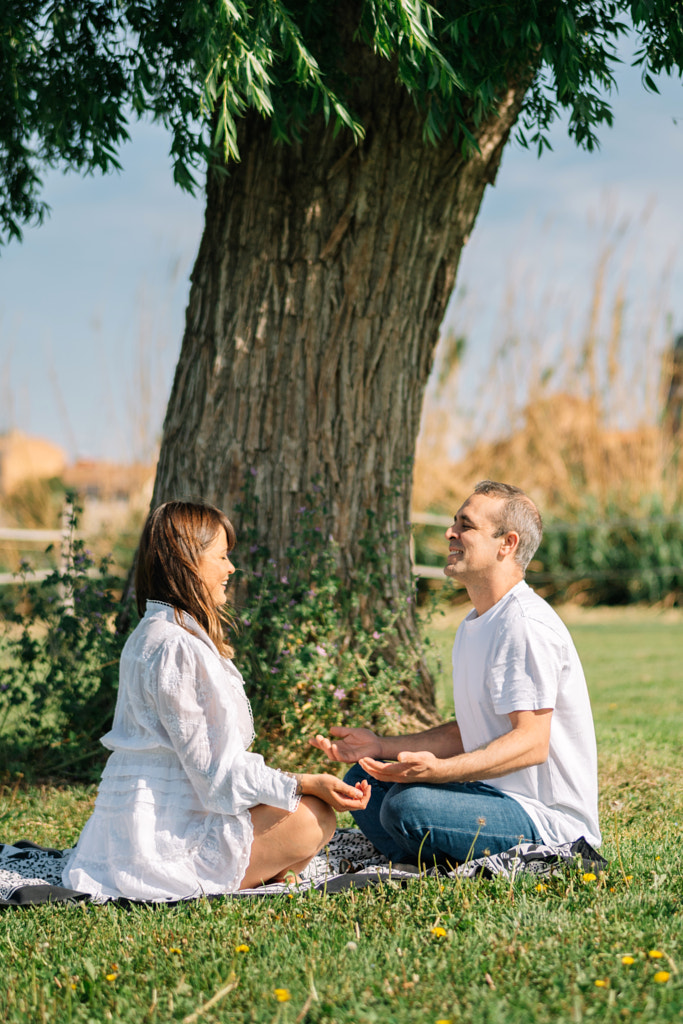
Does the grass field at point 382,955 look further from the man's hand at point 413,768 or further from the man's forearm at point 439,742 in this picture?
the man's forearm at point 439,742

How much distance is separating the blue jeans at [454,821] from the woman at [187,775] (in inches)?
7.9

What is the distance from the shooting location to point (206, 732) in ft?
8.54

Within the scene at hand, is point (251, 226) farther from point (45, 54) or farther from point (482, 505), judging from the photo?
point (482, 505)

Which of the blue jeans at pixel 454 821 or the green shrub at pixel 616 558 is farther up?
Result: the green shrub at pixel 616 558

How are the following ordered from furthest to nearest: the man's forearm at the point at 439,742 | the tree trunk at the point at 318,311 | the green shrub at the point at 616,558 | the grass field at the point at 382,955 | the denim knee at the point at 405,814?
the green shrub at the point at 616,558, the tree trunk at the point at 318,311, the man's forearm at the point at 439,742, the denim knee at the point at 405,814, the grass field at the point at 382,955

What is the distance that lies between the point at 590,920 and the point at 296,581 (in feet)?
7.40

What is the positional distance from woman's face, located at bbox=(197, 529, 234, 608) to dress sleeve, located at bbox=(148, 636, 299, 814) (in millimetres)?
209

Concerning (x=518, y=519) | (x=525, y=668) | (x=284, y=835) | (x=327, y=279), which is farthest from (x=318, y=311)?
(x=284, y=835)

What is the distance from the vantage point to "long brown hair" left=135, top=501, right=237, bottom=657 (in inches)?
108

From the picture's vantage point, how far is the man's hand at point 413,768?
2648 mm

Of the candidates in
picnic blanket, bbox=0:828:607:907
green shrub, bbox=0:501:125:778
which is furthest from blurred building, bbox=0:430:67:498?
picnic blanket, bbox=0:828:607:907

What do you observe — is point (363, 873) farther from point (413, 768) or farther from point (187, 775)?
point (187, 775)

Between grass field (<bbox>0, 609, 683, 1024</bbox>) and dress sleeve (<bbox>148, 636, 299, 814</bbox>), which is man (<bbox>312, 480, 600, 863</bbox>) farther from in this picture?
dress sleeve (<bbox>148, 636, 299, 814</bbox>)

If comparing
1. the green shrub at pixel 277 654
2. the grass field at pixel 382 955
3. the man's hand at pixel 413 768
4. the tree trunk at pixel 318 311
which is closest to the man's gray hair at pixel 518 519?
the man's hand at pixel 413 768
